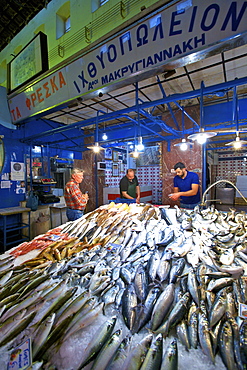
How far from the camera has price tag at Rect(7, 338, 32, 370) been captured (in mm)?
927

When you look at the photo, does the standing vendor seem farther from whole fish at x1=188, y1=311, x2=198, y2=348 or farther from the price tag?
the price tag

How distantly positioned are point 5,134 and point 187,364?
8.11 m

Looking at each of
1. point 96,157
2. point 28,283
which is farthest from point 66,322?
point 96,157

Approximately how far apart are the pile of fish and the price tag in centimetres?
5

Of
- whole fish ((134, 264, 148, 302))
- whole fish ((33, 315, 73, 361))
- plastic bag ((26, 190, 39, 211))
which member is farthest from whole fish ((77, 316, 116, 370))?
plastic bag ((26, 190, 39, 211))

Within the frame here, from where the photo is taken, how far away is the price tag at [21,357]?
93 cm

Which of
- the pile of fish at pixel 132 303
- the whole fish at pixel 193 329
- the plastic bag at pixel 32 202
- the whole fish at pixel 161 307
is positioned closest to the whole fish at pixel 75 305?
the pile of fish at pixel 132 303

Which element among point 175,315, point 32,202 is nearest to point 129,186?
point 32,202

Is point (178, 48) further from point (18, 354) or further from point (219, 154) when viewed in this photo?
point (219, 154)

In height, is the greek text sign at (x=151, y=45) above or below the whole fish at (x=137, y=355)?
above

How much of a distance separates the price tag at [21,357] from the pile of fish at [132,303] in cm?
5

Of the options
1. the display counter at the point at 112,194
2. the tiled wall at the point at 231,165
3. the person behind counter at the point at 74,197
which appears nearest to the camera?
the person behind counter at the point at 74,197

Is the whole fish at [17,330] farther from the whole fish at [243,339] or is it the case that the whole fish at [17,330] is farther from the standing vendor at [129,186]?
the standing vendor at [129,186]

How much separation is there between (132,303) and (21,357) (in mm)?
784
